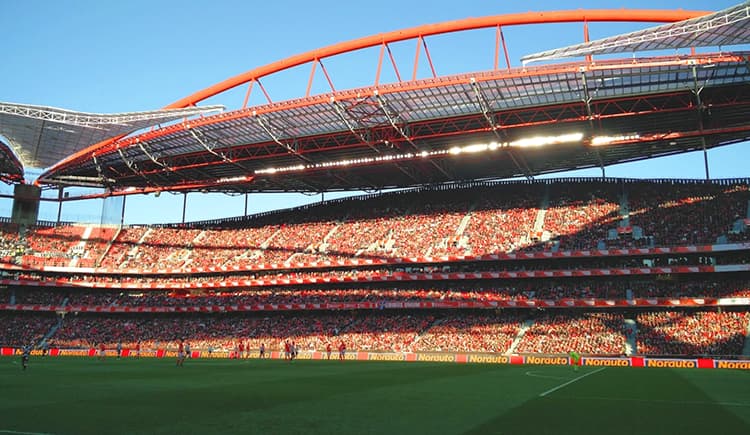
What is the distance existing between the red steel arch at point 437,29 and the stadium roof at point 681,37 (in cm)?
591

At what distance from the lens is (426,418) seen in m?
14.7

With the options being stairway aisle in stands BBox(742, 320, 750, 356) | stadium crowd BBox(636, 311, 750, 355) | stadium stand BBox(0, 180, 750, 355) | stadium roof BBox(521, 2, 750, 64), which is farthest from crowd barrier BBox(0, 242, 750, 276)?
stadium roof BBox(521, 2, 750, 64)

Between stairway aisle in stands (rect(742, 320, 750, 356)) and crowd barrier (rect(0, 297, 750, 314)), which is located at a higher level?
crowd barrier (rect(0, 297, 750, 314))

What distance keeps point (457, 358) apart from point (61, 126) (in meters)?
40.2

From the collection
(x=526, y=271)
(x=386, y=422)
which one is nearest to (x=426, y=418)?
(x=386, y=422)

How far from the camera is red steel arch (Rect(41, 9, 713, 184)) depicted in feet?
143

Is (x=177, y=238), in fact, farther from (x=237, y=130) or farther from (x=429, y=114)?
(x=429, y=114)

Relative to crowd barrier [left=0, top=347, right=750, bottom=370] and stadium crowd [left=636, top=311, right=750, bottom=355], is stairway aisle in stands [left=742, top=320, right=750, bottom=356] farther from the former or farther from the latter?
crowd barrier [left=0, top=347, right=750, bottom=370]

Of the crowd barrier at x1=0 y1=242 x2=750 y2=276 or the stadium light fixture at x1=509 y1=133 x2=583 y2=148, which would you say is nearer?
the crowd barrier at x1=0 y1=242 x2=750 y2=276

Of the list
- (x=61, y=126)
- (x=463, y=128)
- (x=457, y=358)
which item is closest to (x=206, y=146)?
(x=61, y=126)

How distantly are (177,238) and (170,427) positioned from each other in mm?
65602

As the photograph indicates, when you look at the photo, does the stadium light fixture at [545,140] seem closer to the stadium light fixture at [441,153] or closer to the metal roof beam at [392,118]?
the stadium light fixture at [441,153]

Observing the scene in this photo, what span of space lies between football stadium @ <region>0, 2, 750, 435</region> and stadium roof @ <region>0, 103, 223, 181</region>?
0.92 ft

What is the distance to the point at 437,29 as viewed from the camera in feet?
158
